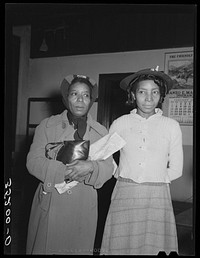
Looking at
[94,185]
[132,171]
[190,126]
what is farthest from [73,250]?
[190,126]

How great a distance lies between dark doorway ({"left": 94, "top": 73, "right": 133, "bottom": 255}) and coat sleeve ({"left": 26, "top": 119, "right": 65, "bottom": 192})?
0.16 m

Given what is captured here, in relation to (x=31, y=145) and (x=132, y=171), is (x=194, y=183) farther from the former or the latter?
(x=31, y=145)

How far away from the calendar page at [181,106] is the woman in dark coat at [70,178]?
0.27 metres

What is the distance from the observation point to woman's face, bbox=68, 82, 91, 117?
1.05m

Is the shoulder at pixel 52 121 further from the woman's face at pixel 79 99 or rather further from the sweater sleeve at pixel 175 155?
the sweater sleeve at pixel 175 155

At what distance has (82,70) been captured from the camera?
1.15 metres

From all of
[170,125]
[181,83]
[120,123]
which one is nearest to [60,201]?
[120,123]

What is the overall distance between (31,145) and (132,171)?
0.38m

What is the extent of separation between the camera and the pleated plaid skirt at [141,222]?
3.34 ft

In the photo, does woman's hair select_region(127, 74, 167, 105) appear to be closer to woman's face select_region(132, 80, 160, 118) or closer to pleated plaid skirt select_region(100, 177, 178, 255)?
woman's face select_region(132, 80, 160, 118)

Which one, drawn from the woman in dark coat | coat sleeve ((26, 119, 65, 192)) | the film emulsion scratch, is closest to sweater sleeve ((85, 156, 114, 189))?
the woman in dark coat

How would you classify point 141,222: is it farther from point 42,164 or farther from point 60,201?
point 42,164

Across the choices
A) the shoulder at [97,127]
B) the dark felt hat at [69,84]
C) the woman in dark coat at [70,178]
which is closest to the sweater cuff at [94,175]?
the woman in dark coat at [70,178]
